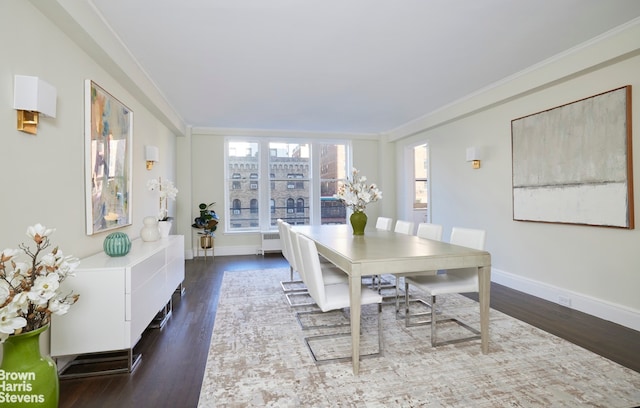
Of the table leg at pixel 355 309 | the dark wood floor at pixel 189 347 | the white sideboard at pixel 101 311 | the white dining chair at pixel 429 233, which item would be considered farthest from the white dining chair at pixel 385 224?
the white sideboard at pixel 101 311

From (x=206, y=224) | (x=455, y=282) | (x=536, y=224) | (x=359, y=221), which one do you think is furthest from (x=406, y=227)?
(x=206, y=224)

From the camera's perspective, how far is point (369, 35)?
2877 mm

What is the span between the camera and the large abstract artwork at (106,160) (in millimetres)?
2592

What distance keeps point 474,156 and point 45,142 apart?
4813mm

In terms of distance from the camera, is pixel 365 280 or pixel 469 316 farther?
pixel 365 280

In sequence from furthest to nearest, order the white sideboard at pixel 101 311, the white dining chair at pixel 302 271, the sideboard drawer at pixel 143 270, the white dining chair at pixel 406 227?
the white dining chair at pixel 406 227 < the white dining chair at pixel 302 271 < the sideboard drawer at pixel 143 270 < the white sideboard at pixel 101 311

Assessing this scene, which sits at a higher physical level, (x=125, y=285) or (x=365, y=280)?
(x=125, y=285)

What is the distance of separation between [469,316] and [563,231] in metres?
1.50

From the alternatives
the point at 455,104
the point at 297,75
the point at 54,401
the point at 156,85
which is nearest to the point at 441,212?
the point at 455,104

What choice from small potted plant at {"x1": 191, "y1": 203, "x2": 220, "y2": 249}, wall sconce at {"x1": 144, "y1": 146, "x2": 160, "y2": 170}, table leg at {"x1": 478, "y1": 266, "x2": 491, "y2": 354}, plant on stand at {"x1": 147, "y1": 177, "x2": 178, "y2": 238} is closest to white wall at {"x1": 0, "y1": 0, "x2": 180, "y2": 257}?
plant on stand at {"x1": 147, "y1": 177, "x2": 178, "y2": 238}

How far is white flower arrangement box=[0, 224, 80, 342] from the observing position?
4.35 feet

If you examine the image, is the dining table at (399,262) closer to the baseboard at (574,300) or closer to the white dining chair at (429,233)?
the white dining chair at (429,233)

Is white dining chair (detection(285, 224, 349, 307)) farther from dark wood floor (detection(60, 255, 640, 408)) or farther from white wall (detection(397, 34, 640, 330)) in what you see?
white wall (detection(397, 34, 640, 330))

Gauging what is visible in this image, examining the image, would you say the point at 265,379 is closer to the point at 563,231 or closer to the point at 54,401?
the point at 54,401
